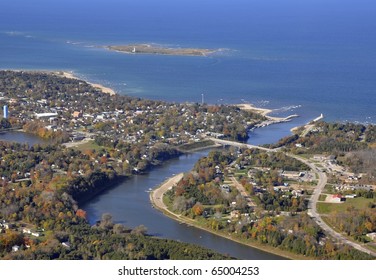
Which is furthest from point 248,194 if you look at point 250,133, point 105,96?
point 105,96

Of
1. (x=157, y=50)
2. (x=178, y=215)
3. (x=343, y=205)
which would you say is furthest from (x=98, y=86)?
(x=343, y=205)

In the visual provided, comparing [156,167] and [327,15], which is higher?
[327,15]

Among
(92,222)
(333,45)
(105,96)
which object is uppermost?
(333,45)

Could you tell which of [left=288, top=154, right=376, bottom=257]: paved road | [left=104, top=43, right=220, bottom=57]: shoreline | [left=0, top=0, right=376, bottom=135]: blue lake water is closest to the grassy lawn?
[left=288, top=154, right=376, bottom=257]: paved road

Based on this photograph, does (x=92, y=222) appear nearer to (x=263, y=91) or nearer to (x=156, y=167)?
(x=156, y=167)

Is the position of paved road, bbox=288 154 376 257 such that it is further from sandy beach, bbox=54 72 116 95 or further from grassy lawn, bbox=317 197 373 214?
sandy beach, bbox=54 72 116 95

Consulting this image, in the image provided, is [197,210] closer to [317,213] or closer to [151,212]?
[151,212]
